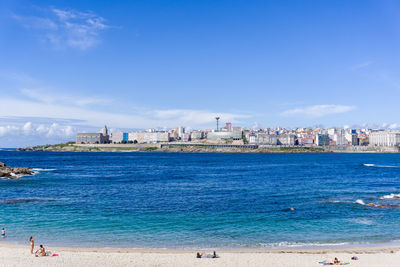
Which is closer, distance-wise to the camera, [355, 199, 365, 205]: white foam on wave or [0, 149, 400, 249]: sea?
[0, 149, 400, 249]: sea

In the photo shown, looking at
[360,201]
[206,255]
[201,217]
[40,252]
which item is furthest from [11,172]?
[206,255]

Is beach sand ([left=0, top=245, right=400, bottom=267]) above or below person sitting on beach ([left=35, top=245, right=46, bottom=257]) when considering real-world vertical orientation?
below

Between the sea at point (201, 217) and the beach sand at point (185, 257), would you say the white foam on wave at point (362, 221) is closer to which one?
the sea at point (201, 217)

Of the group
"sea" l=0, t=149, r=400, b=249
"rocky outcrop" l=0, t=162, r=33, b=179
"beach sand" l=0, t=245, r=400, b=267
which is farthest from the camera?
"rocky outcrop" l=0, t=162, r=33, b=179

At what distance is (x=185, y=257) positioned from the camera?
739 inches

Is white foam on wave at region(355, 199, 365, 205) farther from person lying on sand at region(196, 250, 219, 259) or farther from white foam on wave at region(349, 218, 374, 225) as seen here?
person lying on sand at region(196, 250, 219, 259)

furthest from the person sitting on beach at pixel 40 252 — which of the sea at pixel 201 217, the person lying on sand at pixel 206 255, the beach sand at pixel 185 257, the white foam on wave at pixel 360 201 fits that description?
the white foam on wave at pixel 360 201

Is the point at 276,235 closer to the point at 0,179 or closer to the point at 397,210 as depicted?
the point at 397,210

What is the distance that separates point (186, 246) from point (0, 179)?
44.0 meters

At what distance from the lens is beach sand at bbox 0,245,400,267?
17641mm

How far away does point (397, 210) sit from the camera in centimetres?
3080

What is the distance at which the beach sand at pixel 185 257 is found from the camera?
17.6 meters

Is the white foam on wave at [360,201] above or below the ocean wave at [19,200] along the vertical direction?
below

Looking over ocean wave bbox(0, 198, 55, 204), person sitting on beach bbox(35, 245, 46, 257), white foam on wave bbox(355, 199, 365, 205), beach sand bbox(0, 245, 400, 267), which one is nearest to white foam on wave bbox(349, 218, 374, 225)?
beach sand bbox(0, 245, 400, 267)
